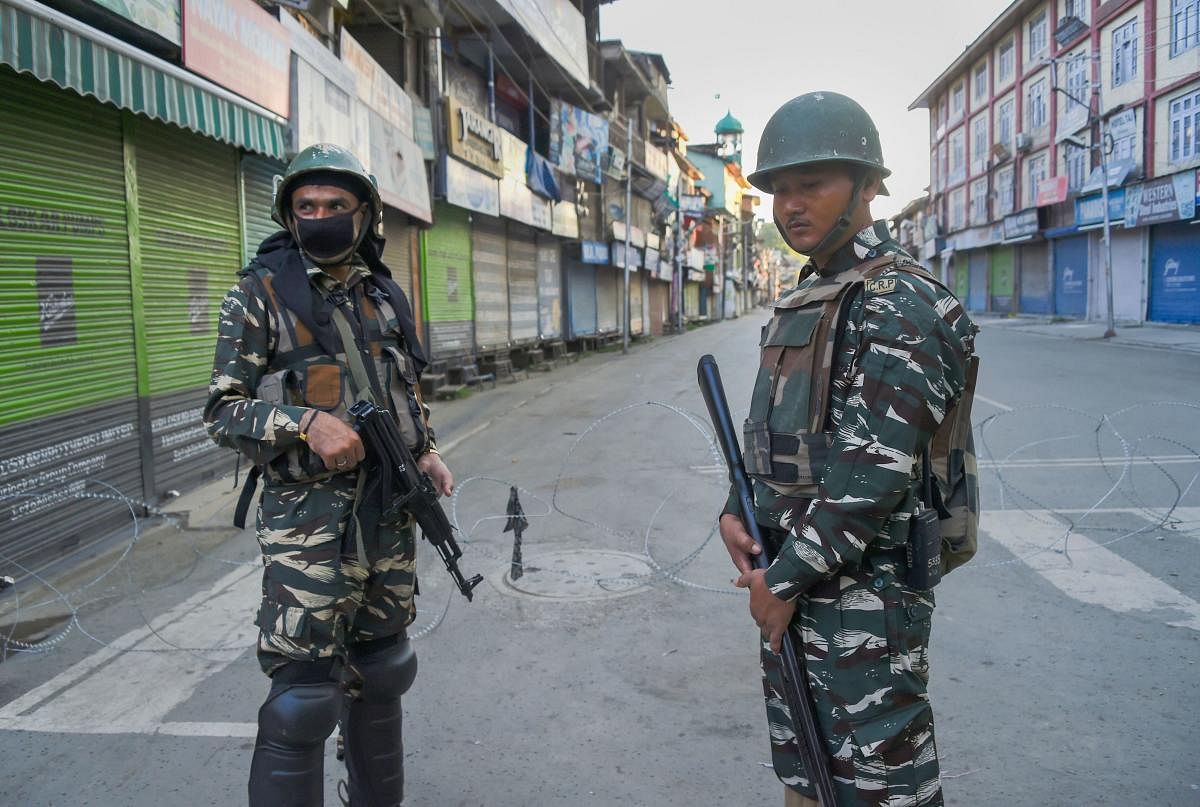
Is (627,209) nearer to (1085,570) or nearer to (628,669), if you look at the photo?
(1085,570)

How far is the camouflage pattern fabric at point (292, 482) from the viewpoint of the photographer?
240 cm

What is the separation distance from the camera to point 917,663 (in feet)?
6.53

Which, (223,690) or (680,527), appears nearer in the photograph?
(223,690)

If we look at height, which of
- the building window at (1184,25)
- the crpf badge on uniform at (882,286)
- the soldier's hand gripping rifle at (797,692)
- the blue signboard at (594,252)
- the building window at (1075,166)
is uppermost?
the building window at (1184,25)

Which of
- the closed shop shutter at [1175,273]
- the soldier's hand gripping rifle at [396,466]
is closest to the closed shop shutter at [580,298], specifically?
the closed shop shutter at [1175,273]

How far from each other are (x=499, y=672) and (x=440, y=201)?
527 inches

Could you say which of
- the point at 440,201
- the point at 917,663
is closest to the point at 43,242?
the point at 917,663

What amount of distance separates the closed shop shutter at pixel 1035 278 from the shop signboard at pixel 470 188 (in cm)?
3034

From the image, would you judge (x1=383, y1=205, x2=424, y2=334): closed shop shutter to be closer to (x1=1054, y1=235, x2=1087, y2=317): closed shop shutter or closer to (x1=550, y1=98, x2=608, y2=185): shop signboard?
(x1=550, y1=98, x2=608, y2=185): shop signboard

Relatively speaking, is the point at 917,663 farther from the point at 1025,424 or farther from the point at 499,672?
the point at 1025,424

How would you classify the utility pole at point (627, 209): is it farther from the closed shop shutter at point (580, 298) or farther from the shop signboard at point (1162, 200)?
the shop signboard at point (1162, 200)

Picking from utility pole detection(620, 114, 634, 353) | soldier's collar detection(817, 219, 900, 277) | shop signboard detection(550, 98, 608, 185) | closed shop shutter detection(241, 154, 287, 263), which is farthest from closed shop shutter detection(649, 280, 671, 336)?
soldier's collar detection(817, 219, 900, 277)

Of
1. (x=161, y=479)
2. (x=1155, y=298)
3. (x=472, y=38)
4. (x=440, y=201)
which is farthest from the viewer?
(x=1155, y=298)

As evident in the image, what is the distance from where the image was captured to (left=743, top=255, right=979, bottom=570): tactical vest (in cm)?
197
